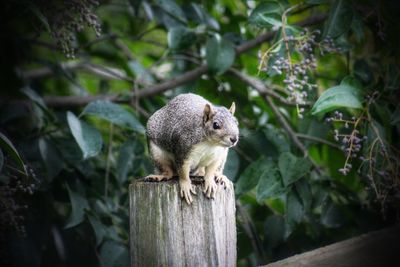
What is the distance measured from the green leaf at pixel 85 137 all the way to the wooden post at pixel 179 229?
3.55ft

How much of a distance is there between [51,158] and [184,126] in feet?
3.64

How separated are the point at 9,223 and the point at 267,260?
1.68 metres

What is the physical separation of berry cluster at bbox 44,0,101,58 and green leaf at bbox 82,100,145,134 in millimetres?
390

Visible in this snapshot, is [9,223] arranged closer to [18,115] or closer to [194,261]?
[18,115]

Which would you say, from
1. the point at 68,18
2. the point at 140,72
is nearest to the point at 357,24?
the point at 68,18

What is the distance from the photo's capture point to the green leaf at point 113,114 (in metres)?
3.26

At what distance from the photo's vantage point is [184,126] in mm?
2527

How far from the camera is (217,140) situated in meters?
2.38

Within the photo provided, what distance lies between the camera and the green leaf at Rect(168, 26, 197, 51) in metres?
3.74

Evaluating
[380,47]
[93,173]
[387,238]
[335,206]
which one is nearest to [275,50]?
[380,47]

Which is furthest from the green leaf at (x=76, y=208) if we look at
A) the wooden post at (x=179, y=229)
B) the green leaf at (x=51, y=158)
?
the wooden post at (x=179, y=229)

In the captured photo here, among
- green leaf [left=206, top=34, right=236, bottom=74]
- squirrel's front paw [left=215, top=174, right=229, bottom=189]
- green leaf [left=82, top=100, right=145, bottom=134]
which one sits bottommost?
squirrel's front paw [left=215, top=174, right=229, bottom=189]

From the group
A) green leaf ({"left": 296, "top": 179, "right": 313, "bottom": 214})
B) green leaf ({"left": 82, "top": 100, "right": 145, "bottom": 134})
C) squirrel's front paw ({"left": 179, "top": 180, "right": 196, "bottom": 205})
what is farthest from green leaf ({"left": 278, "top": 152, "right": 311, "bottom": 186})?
squirrel's front paw ({"left": 179, "top": 180, "right": 196, "bottom": 205})

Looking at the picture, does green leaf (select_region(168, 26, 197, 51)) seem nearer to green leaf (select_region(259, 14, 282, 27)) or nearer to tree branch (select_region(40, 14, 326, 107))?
tree branch (select_region(40, 14, 326, 107))
